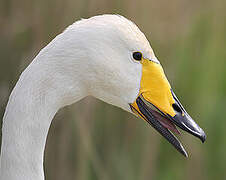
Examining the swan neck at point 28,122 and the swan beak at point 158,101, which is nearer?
the swan neck at point 28,122

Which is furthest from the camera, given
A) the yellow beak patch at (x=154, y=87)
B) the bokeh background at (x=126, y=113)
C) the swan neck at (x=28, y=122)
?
the bokeh background at (x=126, y=113)

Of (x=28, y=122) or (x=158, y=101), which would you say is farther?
(x=158, y=101)

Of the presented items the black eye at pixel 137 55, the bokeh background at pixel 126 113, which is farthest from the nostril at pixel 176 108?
the bokeh background at pixel 126 113

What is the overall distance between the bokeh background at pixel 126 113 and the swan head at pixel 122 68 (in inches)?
37.7

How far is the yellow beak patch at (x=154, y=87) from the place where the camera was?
1.19 metres

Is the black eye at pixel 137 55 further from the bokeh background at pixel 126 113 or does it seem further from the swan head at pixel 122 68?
the bokeh background at pixel 126 113

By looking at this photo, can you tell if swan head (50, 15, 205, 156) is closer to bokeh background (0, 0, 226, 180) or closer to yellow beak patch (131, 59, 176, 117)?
yellow beak patch (131, 59, 176, 117)

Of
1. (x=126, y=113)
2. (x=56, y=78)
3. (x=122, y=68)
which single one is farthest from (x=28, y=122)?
(x=126, y=113)

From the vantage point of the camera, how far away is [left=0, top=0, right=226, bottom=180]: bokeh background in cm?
208

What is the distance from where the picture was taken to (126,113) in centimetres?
226

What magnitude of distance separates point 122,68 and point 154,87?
0.10 metres

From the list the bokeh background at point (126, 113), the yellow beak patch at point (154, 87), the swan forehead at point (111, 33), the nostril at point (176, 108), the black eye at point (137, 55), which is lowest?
the bokeh background at point (126, 113)

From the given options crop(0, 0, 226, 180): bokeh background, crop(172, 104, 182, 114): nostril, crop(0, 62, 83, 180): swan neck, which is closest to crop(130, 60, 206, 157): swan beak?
crop(172, 104, 182, 114): nostril

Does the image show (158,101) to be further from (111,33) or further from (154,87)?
(111,33)
